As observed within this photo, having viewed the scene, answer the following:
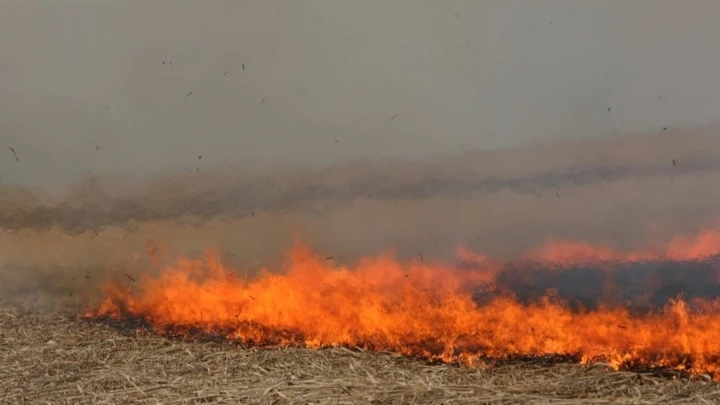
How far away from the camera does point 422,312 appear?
5215mm

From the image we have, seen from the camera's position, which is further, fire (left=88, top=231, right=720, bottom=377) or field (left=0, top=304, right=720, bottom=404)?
fire (left=88, top=231, right=720, bottom=377)

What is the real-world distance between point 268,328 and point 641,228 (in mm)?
3291

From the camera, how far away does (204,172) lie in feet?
19.1

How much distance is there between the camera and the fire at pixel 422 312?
15.5 feet

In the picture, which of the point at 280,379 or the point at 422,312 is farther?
the point at 422,312

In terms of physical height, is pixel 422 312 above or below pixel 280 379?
above

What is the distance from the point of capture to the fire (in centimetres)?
473

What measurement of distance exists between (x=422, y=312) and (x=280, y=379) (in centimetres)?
146

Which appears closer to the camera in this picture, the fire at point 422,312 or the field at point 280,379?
the field at point 280,379

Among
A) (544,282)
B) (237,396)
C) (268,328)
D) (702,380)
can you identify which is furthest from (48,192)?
(702,380)

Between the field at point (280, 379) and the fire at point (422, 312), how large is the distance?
278 millimetres

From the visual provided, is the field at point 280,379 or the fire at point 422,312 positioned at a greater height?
the fire at point 422,312

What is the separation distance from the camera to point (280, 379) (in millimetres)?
4270

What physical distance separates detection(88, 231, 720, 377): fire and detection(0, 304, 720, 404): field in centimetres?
28
